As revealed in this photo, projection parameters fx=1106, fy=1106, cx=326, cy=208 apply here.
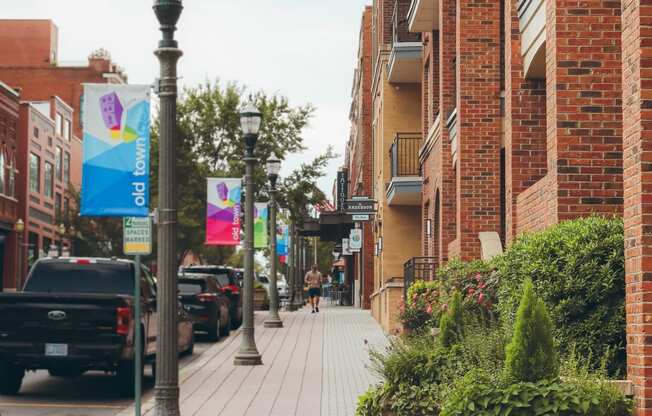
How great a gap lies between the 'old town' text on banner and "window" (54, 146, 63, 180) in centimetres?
4558

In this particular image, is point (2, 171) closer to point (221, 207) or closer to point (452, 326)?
point (221, 207)

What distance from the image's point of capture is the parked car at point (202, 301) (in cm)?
2473

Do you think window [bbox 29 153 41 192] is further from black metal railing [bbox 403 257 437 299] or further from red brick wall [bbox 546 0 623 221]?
red brick wall [bbox 546 0 623 221]

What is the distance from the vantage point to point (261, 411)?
12867mm

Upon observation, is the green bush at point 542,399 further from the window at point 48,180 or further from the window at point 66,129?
the window at point 66,129

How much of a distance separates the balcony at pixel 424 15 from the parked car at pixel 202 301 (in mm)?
7467

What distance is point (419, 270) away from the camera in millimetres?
23938

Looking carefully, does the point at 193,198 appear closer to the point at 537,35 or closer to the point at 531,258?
the point at 537,35

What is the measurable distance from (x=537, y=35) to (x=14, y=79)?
80592mm

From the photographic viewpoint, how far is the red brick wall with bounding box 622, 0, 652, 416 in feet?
25.4

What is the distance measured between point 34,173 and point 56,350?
171ft

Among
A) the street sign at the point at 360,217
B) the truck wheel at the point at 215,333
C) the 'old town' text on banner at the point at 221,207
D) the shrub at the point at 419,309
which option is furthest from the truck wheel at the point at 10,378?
the street sign at the point at 360,217

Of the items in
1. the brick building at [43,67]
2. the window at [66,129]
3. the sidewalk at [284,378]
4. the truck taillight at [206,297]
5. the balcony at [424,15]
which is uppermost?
the brick building at [43,67]

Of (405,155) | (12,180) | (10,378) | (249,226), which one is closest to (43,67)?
(12,180)
